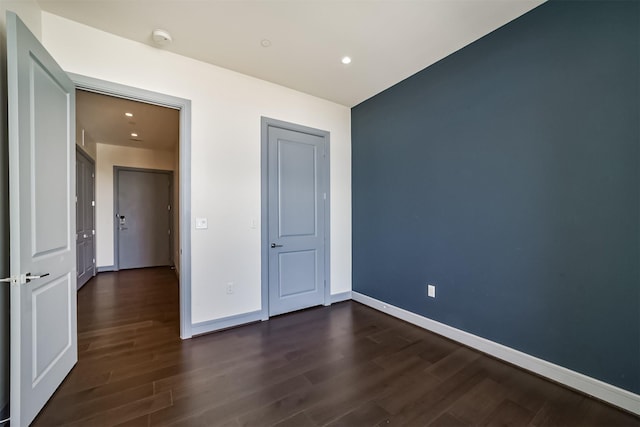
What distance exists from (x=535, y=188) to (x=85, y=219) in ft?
21.2

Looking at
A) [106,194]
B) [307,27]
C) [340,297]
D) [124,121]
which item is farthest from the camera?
[106,194]

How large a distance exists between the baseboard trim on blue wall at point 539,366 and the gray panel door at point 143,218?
5.84 metres

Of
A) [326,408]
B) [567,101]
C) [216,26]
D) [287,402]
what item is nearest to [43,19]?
[216,26]

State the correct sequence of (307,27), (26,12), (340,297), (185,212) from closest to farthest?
(26,12), (307,27), (185,212), (340,297)

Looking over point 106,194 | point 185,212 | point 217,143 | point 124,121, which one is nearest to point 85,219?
point 106,194

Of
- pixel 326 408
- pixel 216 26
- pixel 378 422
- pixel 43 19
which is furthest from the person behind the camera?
pixel 216 26

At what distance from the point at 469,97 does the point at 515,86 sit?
0.38 metres

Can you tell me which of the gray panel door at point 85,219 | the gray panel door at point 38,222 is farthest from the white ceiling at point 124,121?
the gray panel door at point 38,222

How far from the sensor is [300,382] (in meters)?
1.98

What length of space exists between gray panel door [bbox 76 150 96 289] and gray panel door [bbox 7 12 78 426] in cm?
291

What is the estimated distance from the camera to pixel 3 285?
1.61 m

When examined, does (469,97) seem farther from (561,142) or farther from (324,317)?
(324,317)

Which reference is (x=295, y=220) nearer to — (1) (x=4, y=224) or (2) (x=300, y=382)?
(2) (x=300, y=382)

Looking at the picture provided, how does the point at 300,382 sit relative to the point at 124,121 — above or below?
below
